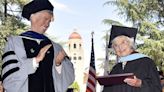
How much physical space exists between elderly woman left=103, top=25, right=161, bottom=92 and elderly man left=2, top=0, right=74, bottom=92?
3.61 feet

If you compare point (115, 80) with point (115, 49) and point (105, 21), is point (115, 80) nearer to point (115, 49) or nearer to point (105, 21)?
point (115, 49)

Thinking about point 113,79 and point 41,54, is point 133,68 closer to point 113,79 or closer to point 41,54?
point 113,79

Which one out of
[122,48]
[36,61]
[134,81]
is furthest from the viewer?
[122,48]

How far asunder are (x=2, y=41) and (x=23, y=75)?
1642cm

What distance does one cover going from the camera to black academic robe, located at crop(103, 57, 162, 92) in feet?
20.1

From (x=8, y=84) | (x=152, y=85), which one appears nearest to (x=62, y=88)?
(x=8, y=84)

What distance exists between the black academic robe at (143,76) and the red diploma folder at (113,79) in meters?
0.15

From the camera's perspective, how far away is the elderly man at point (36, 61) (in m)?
4.85

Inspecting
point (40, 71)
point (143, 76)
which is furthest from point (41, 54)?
point (143, 76)

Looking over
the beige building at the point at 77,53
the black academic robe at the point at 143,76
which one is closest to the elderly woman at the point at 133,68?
the black academic robe at the point at 143,76

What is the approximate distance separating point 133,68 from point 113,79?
0.47 metres

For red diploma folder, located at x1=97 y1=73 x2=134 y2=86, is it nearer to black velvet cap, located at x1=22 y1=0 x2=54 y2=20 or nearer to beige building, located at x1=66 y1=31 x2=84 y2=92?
black velvet cap, located at x1=22 y1=0 x2=54 y2=20

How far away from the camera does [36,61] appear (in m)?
4.86

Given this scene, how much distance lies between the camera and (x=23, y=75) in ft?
15.9
